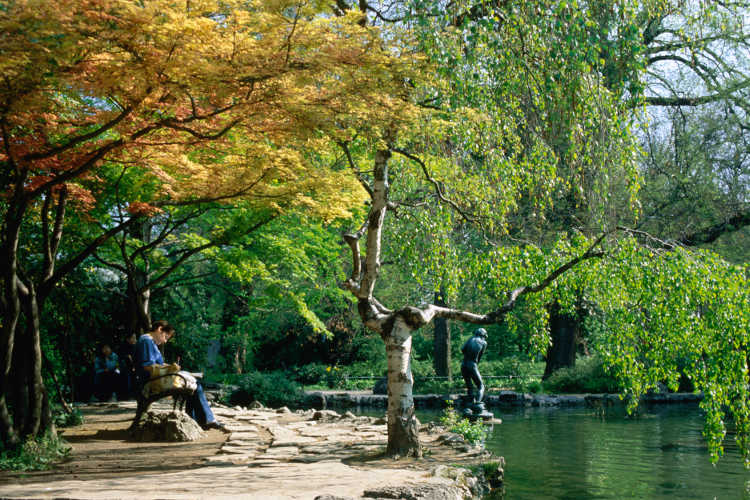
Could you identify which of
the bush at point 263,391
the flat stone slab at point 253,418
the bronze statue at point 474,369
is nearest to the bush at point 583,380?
the bronze statue at point 474,369

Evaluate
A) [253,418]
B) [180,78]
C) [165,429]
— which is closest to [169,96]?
[180,78]

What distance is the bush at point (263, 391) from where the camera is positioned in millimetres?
15461

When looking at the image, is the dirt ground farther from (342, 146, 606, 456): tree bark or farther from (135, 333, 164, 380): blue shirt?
(342, 146, 606, 456): tree bark

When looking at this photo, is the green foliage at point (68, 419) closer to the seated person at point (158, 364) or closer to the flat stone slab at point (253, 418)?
the seated person at point (158, 364)

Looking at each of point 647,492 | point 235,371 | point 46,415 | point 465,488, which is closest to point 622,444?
point 647,492

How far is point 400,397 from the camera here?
22.6ft

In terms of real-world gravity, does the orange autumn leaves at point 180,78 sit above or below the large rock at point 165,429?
above

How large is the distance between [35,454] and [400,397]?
3727mm

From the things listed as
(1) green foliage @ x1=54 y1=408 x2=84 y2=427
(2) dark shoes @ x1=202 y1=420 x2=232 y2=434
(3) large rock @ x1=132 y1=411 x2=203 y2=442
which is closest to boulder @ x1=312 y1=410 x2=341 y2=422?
(2) dark shoes @ x1=202 y1=420 x2=232 y2=434

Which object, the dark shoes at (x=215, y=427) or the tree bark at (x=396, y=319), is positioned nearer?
the tree bark at (x=396, y=319)

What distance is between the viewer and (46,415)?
23.9ft

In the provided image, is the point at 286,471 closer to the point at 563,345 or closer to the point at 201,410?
the point at 201,410

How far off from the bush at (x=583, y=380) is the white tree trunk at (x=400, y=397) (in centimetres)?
1308

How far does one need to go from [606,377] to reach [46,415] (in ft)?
50.7
